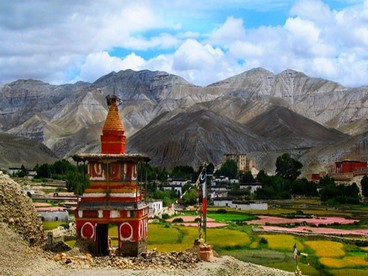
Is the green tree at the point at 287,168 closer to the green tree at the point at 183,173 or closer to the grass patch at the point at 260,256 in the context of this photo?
the green tree at the point at 183,173

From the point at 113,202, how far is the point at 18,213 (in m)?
4.59

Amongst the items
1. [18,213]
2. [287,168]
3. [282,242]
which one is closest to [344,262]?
[282,242]

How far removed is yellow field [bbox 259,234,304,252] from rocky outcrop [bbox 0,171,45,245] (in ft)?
84.4

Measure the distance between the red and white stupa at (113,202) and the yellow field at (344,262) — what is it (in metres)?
16.7

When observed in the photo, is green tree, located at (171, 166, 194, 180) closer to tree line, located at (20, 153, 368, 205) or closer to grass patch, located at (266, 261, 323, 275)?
tree line, located at (20, 153, 368, 205)

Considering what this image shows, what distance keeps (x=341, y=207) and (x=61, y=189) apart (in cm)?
4427

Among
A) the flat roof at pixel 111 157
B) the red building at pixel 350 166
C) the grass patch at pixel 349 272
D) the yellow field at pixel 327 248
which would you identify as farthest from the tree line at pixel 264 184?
the flat roof at pixel 111 157

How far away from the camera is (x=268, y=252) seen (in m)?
48.6

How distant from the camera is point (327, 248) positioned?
51.9 meters

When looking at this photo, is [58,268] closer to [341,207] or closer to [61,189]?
[341,207]

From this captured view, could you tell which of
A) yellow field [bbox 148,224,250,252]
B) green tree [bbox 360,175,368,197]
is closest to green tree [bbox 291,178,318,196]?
green tree [bbox 360,175,368,197]

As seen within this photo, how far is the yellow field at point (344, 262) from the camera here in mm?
44016

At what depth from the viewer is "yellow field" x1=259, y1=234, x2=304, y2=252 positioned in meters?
51.7

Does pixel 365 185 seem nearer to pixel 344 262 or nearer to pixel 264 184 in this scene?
pixel 264 184
